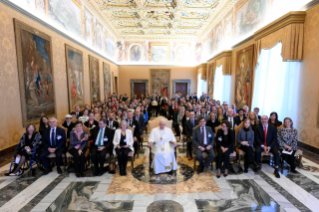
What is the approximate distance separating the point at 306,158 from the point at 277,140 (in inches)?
46.9

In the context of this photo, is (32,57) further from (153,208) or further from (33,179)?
(153,208)

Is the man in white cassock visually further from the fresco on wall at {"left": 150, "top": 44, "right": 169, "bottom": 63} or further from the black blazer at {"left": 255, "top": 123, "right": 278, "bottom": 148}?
the fresco on wall at {"left": 150, "top": 44, "right": 169, "bottom": 63}

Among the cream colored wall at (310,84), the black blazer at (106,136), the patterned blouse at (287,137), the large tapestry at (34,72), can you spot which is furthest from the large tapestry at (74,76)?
the cream colored wall at (310,84)

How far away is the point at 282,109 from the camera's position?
6512 mm

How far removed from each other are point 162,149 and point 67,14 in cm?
807

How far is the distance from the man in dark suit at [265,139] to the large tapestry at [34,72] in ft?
23.4

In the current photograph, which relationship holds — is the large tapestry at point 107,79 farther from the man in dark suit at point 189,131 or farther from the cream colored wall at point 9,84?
the man in dark suit at point 189,131

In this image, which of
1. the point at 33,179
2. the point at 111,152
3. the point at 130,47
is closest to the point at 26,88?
the point at 33,179

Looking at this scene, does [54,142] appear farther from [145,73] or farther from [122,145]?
[145,73]

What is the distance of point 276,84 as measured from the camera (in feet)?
22.6

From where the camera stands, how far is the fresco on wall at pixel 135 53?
65.2ft

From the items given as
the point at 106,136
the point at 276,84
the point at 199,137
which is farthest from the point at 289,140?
the point at 106,136

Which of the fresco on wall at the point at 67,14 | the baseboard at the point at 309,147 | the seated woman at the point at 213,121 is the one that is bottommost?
the baseboard at the point at 309,147

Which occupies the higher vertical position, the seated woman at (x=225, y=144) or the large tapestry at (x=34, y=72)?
the large tapestry at (x=34, y=72)
